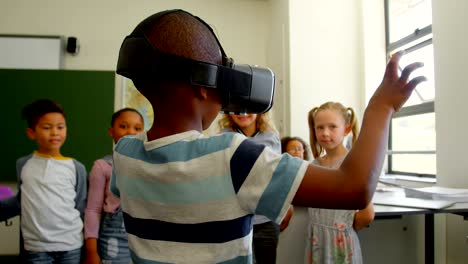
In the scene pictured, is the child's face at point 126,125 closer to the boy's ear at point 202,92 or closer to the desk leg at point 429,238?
the boy's ear at point 202,92

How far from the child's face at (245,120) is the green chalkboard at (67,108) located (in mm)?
2051

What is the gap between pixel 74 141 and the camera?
354 centimetres

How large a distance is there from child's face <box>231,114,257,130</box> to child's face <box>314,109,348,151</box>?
13.0 inches

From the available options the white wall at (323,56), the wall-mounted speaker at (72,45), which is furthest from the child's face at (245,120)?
the wall-mounted speaker at (72,45)

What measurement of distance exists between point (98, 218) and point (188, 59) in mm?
1214

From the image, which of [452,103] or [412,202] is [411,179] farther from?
[412,202]

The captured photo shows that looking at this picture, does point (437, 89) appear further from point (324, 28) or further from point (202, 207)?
point (202, 207)

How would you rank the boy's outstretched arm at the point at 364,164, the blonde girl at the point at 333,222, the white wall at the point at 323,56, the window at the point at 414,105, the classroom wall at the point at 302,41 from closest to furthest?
the boy's outstretched arm at the point at 364,164 → the blonde girl at the point at 333,222 → the classroom wall at the point at 302,41 → the window at the point at 414,105 → the white wall at the point at 323,56

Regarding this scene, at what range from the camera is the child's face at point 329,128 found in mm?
1741

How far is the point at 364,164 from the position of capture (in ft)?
1.50

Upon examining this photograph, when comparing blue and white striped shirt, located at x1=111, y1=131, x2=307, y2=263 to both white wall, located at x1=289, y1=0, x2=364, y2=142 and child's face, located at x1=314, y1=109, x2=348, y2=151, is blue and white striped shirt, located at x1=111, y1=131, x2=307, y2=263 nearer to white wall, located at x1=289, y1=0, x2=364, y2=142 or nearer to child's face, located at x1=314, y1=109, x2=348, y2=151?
child's face, located at x1=314, y1=109, x2=348, y2=151

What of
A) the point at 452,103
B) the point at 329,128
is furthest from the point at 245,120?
the point at 452,103

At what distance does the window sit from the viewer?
2.81 meters

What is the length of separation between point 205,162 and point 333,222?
125 centimetres
